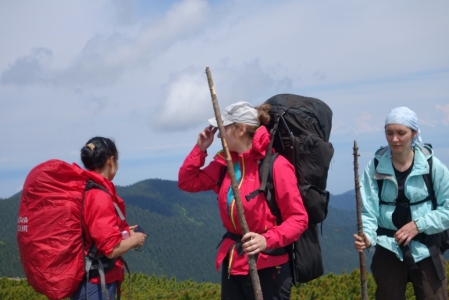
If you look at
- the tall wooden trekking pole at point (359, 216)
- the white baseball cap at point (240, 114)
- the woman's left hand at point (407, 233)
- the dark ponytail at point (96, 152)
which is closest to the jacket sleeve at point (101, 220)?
the dark ponytail at point (96, 152)

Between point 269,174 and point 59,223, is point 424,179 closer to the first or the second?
point 269,174

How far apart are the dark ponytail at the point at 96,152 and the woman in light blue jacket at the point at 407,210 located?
2.06 metres

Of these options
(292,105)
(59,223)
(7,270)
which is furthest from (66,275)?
(7,270)

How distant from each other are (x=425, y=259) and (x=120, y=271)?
2454mm

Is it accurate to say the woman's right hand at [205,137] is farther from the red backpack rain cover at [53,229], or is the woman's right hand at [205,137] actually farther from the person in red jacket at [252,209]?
the red backpack rain cover at [53,229]

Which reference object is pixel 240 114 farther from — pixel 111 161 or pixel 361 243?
pixel 361 243

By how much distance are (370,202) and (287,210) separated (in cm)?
104

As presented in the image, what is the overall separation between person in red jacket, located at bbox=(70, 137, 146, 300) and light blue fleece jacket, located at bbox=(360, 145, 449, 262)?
1855mm

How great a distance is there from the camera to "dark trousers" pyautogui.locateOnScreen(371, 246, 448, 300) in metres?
4.34

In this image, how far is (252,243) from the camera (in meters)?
3.45

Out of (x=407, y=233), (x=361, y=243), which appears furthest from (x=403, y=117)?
(x=361, y=243)

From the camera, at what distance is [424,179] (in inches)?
169

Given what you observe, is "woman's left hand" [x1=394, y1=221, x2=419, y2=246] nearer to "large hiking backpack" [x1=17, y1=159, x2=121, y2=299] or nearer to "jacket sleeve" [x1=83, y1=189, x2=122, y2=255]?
"jacket sleeve" [x1=83, y1=189, x2=122, y2=255]

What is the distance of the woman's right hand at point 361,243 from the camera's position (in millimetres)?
4195
